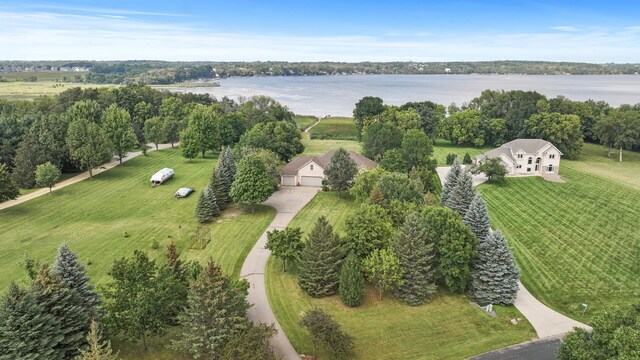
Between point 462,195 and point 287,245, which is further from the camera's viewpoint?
point 462,195

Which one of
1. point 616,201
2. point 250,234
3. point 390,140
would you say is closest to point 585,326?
point 250,234

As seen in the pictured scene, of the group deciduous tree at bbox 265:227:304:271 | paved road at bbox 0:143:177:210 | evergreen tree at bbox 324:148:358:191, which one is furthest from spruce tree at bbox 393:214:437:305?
paved road at bbox 0:143:177:210

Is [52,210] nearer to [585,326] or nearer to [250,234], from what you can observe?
[250,234]

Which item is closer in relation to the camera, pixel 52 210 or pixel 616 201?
pixel 52 210

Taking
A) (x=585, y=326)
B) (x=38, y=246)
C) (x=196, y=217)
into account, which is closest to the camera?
(x=585, y=326)

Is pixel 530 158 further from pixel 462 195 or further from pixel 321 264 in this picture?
pixel 321 264

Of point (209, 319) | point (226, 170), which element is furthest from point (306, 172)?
point (209, 319)
